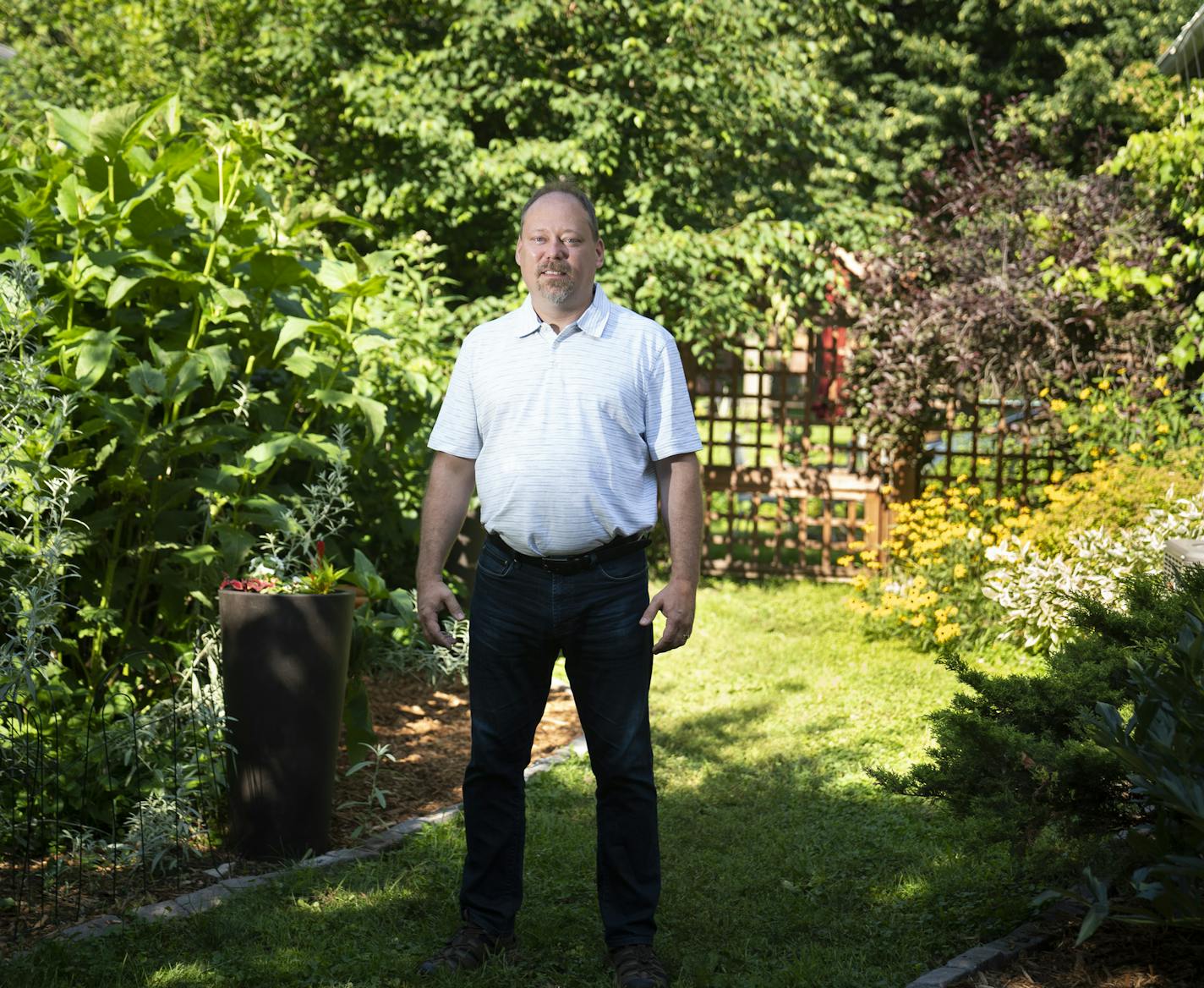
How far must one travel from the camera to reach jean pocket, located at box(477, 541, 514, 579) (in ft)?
9.45

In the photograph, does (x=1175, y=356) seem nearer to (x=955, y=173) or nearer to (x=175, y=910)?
(x=955, y=173)

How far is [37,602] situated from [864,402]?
7208 millimetres

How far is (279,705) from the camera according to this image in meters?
3.59

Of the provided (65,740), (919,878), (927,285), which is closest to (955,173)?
(927,285)

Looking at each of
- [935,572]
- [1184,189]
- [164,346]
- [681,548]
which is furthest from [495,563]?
[1184,189]

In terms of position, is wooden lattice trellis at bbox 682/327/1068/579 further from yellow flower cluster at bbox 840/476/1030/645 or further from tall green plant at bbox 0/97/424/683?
tall green plant at bbox 0/97/424/683

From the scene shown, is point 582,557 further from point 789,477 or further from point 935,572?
point 789,477

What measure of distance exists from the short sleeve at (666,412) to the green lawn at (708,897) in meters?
1.23

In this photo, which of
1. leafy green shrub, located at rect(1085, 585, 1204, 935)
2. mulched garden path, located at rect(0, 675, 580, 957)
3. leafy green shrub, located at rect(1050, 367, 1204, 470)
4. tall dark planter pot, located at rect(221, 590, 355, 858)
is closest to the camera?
leafy green shrub, located at rect(1085, 585, 1204, 935)

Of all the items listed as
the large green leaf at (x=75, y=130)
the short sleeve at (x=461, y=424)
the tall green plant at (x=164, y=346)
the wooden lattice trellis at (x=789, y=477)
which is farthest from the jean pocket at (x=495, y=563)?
the wooden lattice trellis at (x=789, y=477)

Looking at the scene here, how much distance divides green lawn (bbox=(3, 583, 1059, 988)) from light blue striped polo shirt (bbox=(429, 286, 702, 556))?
1101 mm

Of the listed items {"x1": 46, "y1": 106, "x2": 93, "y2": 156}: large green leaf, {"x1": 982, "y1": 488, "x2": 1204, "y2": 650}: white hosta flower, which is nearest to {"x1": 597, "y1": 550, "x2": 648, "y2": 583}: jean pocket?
{"x1": 46, "y1": 106, "x2": 93, "y2": 156}: large green leaf

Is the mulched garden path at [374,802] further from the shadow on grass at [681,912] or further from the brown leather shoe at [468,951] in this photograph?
the brown leather shoe at [468,951]

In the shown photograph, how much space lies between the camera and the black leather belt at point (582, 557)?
282cm
